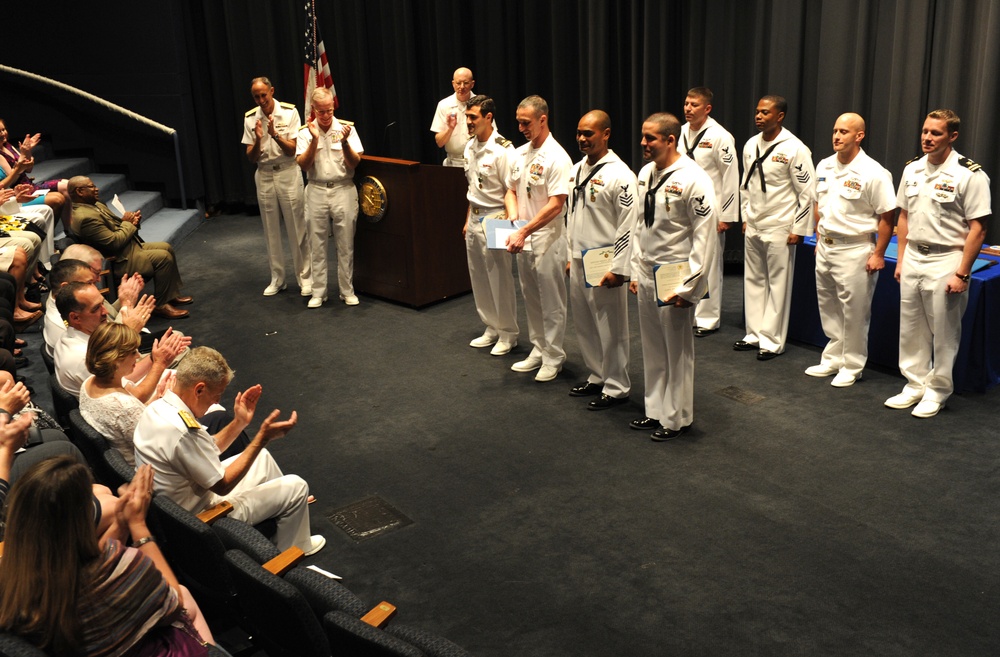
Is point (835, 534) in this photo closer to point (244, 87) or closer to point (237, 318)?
point (237, 318)

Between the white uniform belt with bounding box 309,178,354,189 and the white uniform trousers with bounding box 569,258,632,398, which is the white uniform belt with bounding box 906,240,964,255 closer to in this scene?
the white uniform trousers with bounding box 569,258,632,398

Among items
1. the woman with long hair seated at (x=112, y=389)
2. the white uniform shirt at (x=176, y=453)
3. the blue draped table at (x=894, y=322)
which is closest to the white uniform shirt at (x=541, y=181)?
the blue draped table at (x=894, y=322)

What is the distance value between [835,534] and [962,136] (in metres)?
3.79

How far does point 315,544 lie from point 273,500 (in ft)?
1.51

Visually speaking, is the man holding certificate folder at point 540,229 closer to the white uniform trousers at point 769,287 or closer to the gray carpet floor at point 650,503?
the gray carpet floor at point 650,503

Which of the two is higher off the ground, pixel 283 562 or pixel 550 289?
pixel 283 562

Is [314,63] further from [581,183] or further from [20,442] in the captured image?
[20,442]

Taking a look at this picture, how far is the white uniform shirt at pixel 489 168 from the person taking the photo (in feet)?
19.9

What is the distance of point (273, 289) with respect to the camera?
7.98m

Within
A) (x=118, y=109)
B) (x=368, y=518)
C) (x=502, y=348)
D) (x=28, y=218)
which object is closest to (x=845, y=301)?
(x=502, y=348)

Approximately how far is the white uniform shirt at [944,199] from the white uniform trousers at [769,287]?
1.05 meters

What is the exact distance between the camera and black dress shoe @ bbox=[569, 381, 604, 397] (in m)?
5.64

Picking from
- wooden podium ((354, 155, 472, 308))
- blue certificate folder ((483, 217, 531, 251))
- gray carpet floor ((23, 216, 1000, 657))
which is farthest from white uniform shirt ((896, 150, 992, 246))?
wooden podium ((354, 155, 472, 308))

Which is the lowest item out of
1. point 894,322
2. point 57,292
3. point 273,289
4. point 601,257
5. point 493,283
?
point 273,289
